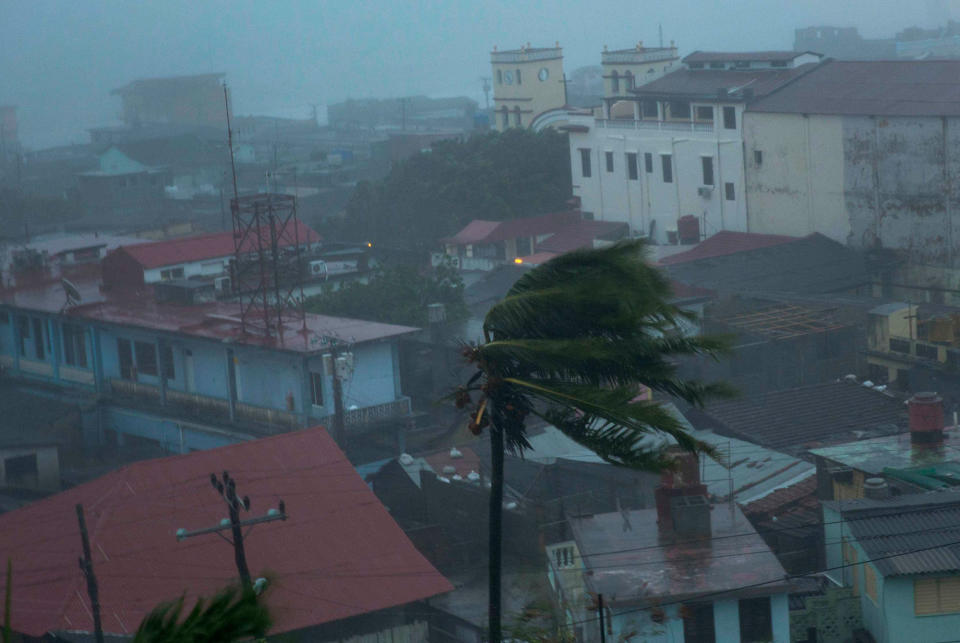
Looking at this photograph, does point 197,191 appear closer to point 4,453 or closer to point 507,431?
point 4,453

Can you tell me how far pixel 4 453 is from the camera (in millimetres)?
21703

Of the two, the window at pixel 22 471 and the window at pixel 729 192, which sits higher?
the window at pixel 729 192

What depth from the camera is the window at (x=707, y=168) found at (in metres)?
37.3

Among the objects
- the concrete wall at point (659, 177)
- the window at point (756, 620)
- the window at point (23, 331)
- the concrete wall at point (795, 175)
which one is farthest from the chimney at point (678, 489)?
the concrete wall at point (659, 177)

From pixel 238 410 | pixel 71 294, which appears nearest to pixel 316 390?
pixel 238 410

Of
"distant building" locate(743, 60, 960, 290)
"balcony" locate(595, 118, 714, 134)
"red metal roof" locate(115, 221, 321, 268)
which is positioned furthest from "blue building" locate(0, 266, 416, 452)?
"balcony" locate(595, 118, 714, 134)

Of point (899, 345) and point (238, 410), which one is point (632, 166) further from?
point (238, 410)

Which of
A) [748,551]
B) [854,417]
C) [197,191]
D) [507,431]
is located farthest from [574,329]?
[197,191]

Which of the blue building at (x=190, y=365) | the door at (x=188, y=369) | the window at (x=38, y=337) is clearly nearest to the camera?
the blue building at (x=190, y=365)

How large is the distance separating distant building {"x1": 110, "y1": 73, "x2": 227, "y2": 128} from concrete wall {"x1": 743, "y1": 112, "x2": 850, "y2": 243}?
69527 millimetres

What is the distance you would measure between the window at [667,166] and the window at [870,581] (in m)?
27.0

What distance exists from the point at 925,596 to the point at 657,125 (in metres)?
28.1

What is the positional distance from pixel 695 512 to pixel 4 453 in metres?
13.5

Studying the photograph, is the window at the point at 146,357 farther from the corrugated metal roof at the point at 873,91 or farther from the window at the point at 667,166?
the window at the point at 667,166
